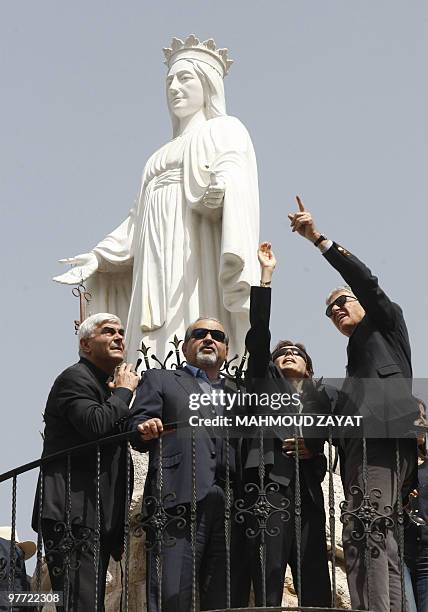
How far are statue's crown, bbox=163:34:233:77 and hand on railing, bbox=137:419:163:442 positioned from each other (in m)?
5.15

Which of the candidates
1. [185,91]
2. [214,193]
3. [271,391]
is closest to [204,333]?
[271,391]

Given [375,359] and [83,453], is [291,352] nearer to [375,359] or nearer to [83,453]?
[375,359]

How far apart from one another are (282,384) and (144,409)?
0.81m

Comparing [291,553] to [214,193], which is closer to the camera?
[291,553]

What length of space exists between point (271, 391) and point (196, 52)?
4.84 metres

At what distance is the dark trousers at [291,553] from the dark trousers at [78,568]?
2.72ft

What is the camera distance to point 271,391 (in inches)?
376

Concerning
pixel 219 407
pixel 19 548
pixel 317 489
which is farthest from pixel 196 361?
pixel 19 548

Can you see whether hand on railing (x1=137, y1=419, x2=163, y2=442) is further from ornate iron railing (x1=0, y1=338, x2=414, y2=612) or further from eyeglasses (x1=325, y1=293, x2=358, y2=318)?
eyeglasses (x1=325, y1=293, x2=358, y2=318)

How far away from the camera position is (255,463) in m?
9.30

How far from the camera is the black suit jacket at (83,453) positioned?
9.30 metres

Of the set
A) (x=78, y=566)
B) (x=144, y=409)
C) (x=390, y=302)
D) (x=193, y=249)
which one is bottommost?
(x=78, y=566)

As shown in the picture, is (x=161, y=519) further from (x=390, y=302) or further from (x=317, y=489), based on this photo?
(x=390, y=302)

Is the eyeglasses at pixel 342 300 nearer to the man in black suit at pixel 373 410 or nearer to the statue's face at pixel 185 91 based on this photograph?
the man in black suit at pixel 373 410
